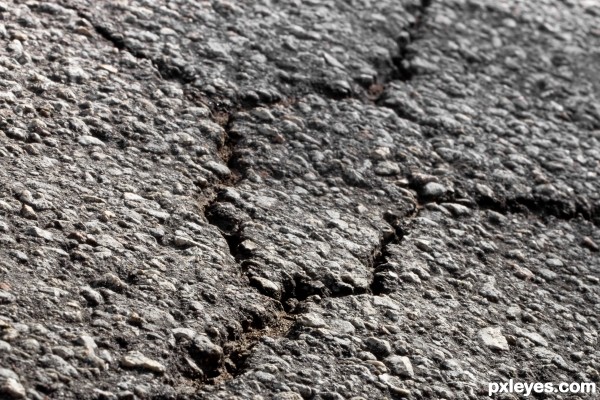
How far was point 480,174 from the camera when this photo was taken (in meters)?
2.82

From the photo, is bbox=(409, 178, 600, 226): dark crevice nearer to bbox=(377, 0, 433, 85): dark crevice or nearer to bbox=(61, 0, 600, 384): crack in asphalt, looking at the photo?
bbox=(61, 0, 600, 384): crack in asphalt

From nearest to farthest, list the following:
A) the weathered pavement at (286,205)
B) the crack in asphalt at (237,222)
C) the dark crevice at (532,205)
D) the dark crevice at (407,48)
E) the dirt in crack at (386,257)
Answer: the weathered pavement at (286,205)
the crack in asphalt at (237,222)
the dirt in crack at (386,257)
the dark crevice at (532,205)
the dark crevice at (407,48)

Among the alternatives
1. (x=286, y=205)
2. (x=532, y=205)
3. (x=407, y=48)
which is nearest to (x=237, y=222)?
(x=286, y=205)

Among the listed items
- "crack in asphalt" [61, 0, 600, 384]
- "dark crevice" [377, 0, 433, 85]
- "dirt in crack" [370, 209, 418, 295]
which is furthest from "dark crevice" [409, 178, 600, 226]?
"dark crevice" [377, 0, 433, 85]

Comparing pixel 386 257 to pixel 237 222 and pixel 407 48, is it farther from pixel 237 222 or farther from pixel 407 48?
pixel 407 48

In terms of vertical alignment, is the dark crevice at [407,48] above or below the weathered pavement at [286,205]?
above

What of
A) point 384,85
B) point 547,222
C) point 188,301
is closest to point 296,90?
point 384,85

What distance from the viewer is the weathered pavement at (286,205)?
6.39ft

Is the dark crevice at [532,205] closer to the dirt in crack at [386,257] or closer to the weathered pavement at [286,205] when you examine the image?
the weathered pavement at [286,205]

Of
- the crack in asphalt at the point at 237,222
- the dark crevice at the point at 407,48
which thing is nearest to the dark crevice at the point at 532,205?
the crack in asphalt at the point at 237,222

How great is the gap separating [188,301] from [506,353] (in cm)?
78

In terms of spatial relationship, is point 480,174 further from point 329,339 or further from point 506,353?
point 329,339

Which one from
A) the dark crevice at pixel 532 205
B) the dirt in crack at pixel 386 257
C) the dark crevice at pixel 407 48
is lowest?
the dirt in crack at pixel 386 257

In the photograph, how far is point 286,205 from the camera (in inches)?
97.0
